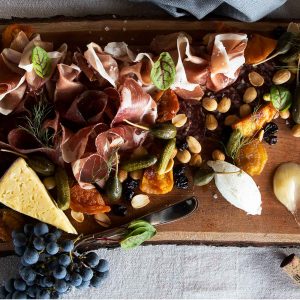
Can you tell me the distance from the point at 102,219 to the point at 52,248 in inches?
6.1

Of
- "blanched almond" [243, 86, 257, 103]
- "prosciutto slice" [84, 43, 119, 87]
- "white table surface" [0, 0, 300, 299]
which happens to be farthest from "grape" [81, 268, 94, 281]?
"blanched almond" [243, 86, 257, 103]

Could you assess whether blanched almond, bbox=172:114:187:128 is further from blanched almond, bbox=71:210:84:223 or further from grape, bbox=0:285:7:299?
grape, bbox=0:285:7:299

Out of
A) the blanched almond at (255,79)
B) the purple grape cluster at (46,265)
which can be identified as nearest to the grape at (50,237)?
the purple grape cluster at (46,265)

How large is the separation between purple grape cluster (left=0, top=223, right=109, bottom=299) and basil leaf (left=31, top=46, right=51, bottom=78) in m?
0.33

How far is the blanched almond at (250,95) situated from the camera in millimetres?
1261

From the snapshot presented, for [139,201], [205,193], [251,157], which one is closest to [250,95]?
[251,157]

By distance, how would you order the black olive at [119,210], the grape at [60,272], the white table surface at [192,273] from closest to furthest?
the grape at [60,272] → the black olive at [119,210] → the white table surface at [192,273]

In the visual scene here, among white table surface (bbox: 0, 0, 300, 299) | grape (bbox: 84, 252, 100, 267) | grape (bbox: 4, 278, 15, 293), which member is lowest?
white table surface (bbox: 0, 0, 300, 299)

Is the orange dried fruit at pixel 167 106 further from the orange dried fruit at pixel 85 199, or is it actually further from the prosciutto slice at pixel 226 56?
the orange dried fruit at pixel 85 199

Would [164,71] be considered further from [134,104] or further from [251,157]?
[251,157]

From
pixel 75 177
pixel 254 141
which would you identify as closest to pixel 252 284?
pixel 254 141

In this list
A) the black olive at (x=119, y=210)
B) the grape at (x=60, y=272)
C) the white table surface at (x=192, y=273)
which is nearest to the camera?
the grape at (x=60, y=272)

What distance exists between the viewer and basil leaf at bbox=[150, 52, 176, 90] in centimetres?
117

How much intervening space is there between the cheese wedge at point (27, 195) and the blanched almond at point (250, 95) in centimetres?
50
